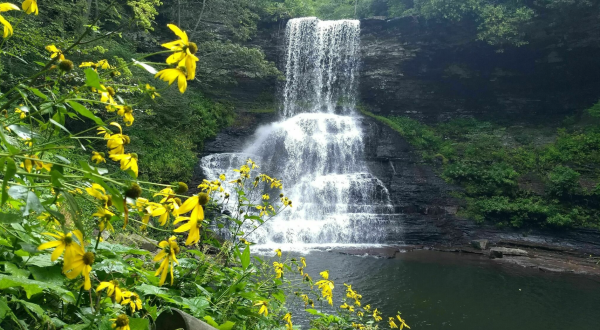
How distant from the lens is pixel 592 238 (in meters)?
11.9

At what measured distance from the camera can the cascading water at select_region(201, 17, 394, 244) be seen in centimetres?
1238

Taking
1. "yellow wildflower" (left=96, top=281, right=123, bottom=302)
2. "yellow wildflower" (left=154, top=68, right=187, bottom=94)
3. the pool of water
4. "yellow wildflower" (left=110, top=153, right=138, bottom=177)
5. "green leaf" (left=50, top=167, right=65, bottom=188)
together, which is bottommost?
the pool of water

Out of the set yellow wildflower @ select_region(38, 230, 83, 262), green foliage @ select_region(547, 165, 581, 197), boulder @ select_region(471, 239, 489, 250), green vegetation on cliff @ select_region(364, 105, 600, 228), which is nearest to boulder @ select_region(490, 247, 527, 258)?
boulder @ select_region(471, 239, 489, 250)

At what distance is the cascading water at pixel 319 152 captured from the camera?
1238 centimetres

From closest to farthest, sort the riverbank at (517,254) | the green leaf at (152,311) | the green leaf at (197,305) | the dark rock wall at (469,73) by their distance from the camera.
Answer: the green leaf at (152,311)
the green leaf at (197,305)
the riverbank at (517,254)
the dark rock wall at (469,73)

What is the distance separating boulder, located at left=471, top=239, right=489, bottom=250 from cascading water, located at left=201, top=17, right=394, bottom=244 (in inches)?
108

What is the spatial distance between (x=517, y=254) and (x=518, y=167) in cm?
523

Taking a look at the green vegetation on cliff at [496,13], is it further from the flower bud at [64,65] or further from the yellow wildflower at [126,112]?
the flower bud at [64,65]

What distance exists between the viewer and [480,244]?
11.9 metres

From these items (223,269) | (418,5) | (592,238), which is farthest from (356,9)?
(223,269)

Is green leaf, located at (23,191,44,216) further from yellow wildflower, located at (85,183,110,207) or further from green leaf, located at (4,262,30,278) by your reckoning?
green leaf, located at (4,262,30,278)

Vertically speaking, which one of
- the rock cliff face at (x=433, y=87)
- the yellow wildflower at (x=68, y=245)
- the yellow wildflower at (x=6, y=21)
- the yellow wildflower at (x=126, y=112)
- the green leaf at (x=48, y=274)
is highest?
the rock cliff face at (x=433, y=87)

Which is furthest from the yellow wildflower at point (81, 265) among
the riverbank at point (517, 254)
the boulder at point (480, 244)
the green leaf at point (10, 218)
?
the boulder at point (480, 244)

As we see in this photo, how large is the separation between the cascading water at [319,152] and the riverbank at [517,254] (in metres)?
1.45
